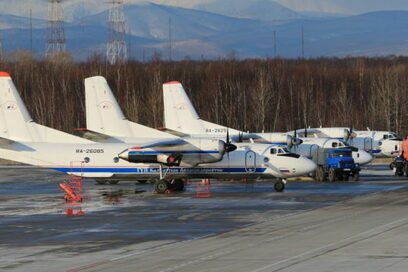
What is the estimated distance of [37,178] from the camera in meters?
58.0

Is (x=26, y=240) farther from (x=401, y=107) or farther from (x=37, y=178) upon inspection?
(x=401, y=107)

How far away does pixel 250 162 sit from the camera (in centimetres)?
4566

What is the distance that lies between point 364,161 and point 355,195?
14.9 m

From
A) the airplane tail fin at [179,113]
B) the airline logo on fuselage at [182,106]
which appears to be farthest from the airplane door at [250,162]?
the airline logo on fuselage at [182,106]

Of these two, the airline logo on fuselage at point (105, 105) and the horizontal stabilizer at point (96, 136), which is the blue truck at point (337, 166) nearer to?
the horizontal stabilizer at point (96, 136)

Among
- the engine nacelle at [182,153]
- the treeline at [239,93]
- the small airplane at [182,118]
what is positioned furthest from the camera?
the treeline at [239,93]

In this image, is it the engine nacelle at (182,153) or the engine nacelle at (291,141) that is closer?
the engine nacelle at (182,153)

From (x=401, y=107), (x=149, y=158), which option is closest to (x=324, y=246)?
(x=149, y=158)

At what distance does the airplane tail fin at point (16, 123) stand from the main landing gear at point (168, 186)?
6.52 m

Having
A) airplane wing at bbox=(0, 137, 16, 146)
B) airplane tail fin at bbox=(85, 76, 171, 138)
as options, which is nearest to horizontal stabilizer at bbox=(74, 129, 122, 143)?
airplane tail fin at bbox=(85, 76, 171, 138)

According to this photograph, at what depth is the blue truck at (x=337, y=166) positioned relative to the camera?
53062mm

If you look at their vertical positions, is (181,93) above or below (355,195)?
above

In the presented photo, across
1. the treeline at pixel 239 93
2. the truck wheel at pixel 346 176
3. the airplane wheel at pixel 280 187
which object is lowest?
the airplane wheel at pixel 280 187

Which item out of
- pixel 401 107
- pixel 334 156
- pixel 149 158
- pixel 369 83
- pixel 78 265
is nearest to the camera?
pixel 78 265
